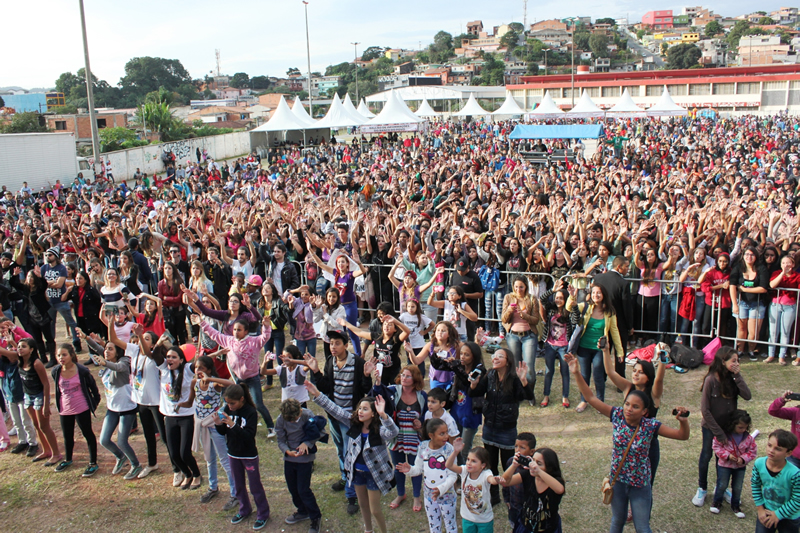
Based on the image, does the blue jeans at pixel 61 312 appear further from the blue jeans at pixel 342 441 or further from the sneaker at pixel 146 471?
the blue jeans at pixel 342 441

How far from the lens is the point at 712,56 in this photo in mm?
162125

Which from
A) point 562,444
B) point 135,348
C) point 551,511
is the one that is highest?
point 135,348

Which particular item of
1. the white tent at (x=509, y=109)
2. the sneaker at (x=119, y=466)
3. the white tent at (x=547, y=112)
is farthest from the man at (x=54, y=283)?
the white tent at (x=509, y=109)

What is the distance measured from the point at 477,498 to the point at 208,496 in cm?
261

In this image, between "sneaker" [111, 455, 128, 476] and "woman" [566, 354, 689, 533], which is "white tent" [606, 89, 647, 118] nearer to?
"woman" [566, 354, 689, 533]

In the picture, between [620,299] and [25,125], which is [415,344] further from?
[25,125]

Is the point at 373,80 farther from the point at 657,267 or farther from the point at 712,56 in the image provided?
the point at 657,267

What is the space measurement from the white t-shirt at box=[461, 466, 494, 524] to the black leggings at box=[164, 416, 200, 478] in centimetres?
263

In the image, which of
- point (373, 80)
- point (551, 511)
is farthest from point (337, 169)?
point (373, 80)

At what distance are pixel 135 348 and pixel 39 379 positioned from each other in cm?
102

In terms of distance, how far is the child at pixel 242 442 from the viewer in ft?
15.5

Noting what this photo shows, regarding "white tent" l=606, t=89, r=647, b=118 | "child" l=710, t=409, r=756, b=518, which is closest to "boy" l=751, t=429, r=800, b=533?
"child" l=710, t=409, r=756, b=518

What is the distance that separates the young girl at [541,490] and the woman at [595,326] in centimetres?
235

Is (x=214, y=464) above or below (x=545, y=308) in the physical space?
below
